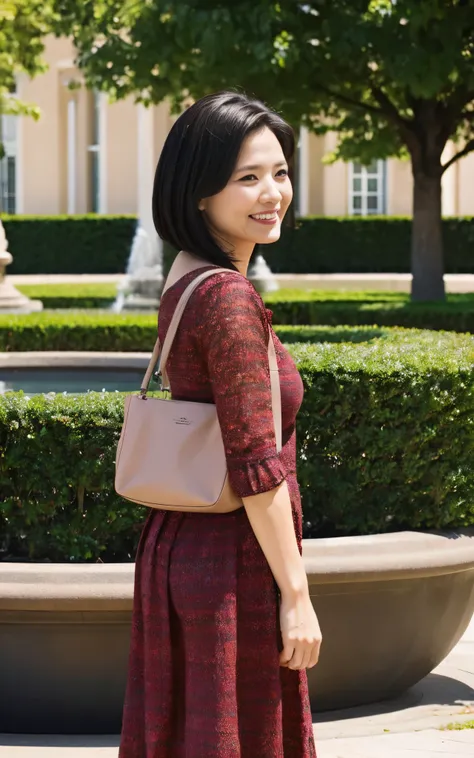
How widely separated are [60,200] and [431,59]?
67.1 ft

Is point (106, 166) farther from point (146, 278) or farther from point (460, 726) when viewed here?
point (460, 726)

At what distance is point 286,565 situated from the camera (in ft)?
6.91

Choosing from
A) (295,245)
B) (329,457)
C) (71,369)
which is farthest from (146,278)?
(329,457)

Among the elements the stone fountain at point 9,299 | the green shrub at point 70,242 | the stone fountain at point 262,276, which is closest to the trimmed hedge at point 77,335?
the stone fountain at point 9,299

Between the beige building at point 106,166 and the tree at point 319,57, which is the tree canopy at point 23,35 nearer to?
the tree at point 319,57

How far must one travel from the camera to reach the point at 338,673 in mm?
3939

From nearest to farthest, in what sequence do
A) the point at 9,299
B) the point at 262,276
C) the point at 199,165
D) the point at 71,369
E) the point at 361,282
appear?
the point at 199,165, the point at 71,369, the point at 9,299, the point at 361,282, the point at 262,276

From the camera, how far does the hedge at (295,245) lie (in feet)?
86.2

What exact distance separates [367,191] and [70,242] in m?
7.00

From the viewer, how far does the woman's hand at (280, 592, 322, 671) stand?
2135mm

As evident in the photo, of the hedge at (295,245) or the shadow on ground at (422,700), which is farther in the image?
the hedge at (295,245)

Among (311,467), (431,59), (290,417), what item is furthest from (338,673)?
(431,59)

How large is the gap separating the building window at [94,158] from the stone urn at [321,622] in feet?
93.0

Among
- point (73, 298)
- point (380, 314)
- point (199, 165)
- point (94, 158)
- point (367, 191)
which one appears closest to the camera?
point (199, 165)
